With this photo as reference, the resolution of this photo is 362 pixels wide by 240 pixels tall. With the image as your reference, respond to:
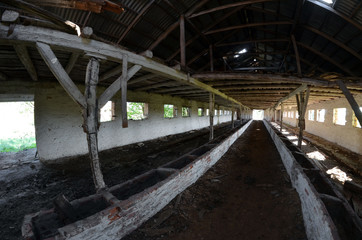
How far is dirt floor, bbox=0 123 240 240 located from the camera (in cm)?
311

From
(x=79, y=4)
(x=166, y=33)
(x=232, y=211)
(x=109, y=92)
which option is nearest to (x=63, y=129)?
(x=109, y=92)

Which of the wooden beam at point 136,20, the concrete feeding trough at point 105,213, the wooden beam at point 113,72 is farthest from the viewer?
the wooden beam at point 136,20

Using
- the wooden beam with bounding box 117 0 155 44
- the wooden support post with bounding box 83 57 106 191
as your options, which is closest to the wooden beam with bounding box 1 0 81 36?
the wooden support post with bounding box 83 57 106 191

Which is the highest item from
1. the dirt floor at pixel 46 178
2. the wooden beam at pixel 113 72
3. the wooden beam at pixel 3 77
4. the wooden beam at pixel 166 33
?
the wooden beam at pixel 166 33

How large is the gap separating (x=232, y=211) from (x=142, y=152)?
17.0ft

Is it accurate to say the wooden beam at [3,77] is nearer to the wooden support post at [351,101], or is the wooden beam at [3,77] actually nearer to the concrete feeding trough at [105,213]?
the concrete feeding trough at [105,213]

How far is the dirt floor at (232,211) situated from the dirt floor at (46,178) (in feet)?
7.04

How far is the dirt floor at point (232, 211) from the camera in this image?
101 inches

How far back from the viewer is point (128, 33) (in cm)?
630

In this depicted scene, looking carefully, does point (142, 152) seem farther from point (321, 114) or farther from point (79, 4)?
point (321, 114)

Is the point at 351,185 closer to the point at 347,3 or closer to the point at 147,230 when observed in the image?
the point at 147,230

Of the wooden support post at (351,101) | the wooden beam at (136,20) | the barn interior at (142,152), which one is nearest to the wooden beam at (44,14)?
the barn interior at (142,152)

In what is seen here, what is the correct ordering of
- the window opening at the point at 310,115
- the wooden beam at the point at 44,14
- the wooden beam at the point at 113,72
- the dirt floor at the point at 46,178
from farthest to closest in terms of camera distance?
the window opening at the point at 310,115 → the wooden beam at the point at 113,72 → the dirt floor at the point at 46,178 → the wooden beam at the point at 44,14

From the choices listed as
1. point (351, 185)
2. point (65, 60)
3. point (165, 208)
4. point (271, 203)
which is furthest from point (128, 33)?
point (351, 185)
